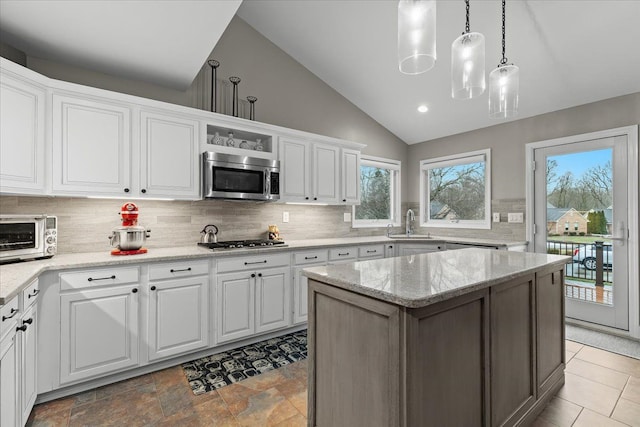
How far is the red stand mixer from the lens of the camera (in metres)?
2.41

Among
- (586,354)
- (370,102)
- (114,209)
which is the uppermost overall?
(370,102)

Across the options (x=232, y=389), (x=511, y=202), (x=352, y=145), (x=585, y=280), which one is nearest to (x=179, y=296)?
(x=232, y=389)

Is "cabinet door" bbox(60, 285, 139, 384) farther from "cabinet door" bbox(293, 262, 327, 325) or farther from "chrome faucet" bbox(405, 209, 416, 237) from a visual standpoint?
"chrome faucet" bbox(405, 209, 416, 237)

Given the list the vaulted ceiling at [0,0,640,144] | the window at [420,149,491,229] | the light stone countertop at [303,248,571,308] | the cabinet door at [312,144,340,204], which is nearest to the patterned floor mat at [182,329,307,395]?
the light stone countertop at [303,248,571,308]

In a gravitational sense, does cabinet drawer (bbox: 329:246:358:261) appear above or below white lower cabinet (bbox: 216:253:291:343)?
above

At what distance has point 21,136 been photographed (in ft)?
6.61

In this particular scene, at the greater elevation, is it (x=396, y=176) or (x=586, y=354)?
(x=396, y=176)

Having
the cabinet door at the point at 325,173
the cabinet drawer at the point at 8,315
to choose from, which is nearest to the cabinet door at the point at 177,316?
the cabinet drawer at the point at 8,315

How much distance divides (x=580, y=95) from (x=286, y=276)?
12.0ft

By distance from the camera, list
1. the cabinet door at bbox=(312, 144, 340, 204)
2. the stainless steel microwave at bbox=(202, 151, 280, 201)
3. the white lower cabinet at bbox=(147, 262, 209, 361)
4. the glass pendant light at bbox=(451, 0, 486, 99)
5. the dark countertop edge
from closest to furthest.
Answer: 1. the dark countertop edge
2. the glass pendant light at bbox=(451, 0, 486, 99)
3. the white lower cabinet at bbox=(147, 262, 209, 361)
4. the stainless steel microwave at bbox=(202, 151, 280, 201)
5. the cabinet door at bbox=(312, 144, 340, 204)

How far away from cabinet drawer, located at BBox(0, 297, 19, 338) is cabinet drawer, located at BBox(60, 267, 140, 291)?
507mm

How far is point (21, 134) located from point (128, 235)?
919 millimetres

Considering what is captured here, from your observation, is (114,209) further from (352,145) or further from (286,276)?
(352,145)

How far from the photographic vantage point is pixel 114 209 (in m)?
2.70
